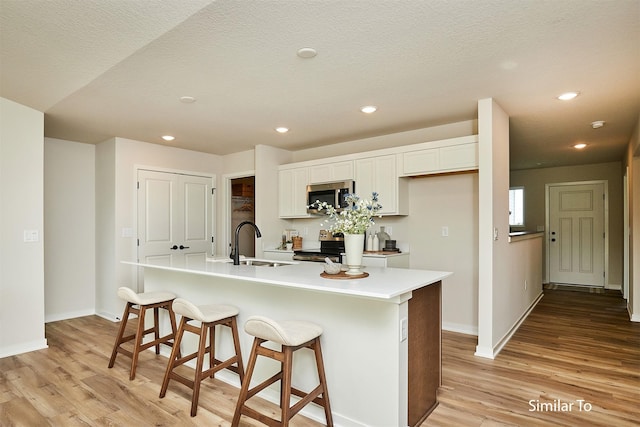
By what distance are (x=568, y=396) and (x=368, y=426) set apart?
5.14ft

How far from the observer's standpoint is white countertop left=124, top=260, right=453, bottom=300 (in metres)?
1.87

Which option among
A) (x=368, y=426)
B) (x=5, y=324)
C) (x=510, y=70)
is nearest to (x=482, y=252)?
(x=510, y=70)

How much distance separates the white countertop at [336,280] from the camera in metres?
1.87

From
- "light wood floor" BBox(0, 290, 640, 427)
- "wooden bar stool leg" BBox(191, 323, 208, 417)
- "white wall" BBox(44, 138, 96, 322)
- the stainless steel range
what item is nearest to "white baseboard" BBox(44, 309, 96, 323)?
"white wall" BBox(44, 138, 96, 322)

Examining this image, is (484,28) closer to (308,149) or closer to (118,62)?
(118,62)

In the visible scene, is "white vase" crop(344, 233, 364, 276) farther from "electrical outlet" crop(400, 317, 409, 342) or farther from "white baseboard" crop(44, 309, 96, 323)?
"white baseboard" crop(44, 309, 96, 323)

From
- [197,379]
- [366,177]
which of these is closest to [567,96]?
[366,177]

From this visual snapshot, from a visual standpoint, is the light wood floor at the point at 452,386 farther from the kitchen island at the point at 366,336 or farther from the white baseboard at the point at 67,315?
the white baseboard at the point at 67,315

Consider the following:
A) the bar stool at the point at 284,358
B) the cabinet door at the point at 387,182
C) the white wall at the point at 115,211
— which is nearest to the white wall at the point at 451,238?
the cabinet door at the point at 387,182

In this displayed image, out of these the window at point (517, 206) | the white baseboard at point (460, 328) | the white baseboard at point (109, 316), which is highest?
the window at point (517, 206)

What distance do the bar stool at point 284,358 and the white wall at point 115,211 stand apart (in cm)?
345

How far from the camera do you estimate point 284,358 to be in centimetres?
197

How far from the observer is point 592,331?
4137mm

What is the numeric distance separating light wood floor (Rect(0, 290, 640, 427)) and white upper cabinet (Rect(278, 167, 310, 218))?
252 centimetres
